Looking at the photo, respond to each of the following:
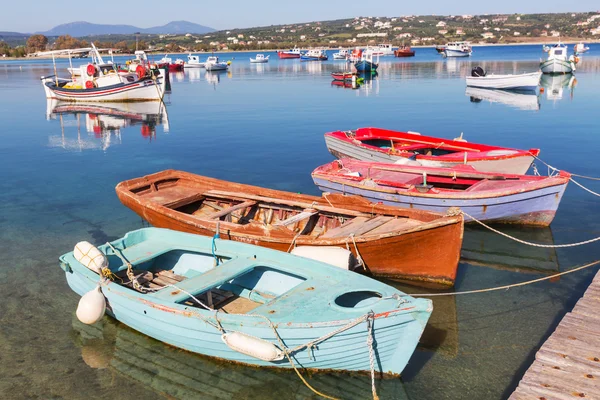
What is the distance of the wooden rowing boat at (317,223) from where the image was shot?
9.81 meters

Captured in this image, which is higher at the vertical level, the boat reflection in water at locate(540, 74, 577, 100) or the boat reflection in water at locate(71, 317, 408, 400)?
the boat reflection in water at locate(540, 74, 577, 100)

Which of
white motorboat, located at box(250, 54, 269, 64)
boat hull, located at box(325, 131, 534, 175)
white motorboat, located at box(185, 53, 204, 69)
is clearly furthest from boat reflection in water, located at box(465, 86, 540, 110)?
white motorboat, located at box(250, 54, 269, 64)

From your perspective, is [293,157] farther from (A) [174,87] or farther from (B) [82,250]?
(A) [174,87]

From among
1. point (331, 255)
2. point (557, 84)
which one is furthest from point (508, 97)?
point (331, 255)

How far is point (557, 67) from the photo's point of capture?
5634cm

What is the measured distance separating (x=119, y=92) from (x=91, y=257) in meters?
36.2

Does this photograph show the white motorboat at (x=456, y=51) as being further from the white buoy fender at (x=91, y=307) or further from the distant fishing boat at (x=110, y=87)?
the white buoy fender at (x=91, y=307)

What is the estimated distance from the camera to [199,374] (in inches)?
312

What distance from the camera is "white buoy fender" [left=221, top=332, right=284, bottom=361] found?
7039 mm

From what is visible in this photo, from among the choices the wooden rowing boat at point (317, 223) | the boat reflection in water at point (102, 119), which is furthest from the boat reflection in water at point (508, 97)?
the wooden rowing boat at point (317, 223)

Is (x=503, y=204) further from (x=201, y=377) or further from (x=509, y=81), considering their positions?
(x=509, y=81)

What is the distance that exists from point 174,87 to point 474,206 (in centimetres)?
5028

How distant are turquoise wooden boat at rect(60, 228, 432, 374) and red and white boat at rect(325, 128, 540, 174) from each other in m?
8.08

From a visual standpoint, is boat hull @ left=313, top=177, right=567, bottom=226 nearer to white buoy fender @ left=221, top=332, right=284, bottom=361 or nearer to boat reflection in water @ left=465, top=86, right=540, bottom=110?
white buoy fender @ left=221, top=332, right=284, bottom=361
